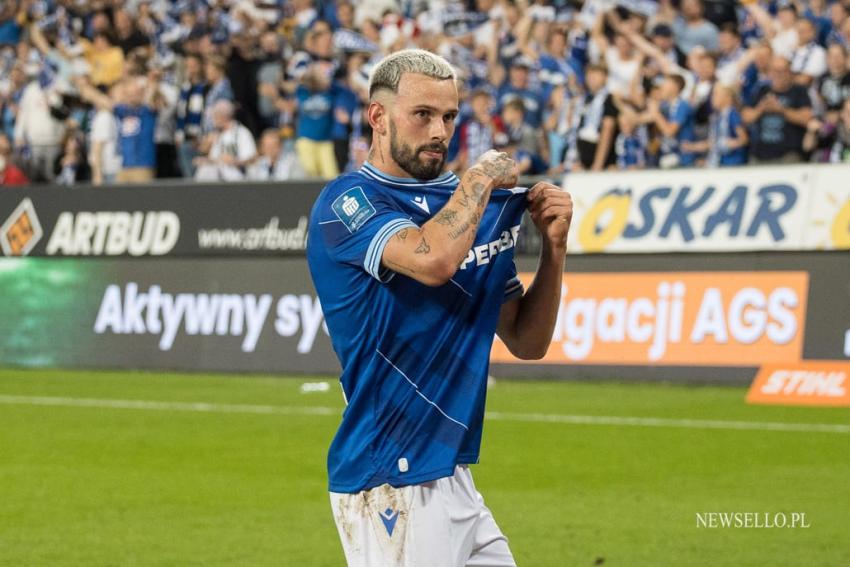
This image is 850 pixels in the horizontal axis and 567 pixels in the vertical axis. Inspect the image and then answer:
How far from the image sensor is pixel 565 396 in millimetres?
14727

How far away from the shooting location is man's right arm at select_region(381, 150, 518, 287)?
12.1ft

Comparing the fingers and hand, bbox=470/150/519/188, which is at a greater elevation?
hand, bbox=470/150/519/188

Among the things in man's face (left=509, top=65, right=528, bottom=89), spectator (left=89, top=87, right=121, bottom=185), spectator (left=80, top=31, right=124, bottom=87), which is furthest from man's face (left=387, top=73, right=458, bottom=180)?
spectator (left=80, top=31, right=124, bottom=87)

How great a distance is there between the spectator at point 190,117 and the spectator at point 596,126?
5.80m

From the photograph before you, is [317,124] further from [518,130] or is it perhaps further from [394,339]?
[394,339]

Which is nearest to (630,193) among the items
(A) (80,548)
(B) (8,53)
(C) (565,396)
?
(C) (565,396)

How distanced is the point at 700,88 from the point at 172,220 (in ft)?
21.6

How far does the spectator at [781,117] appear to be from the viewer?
52.2 ft

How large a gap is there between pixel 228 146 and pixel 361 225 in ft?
53.8

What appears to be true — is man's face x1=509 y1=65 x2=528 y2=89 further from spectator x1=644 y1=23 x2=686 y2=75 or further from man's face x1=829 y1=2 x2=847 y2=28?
man's face x1=829 y1=2 x2=847 y2=28

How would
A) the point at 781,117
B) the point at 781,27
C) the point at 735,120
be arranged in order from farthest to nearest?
1. the point at 781,27
2. the point at 735,120
3. the point at 781,117

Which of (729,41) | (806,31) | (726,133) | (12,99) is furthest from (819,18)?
(12,99)

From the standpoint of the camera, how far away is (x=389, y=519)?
12.6 feet

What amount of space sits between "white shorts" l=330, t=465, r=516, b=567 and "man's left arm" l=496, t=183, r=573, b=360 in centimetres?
58
